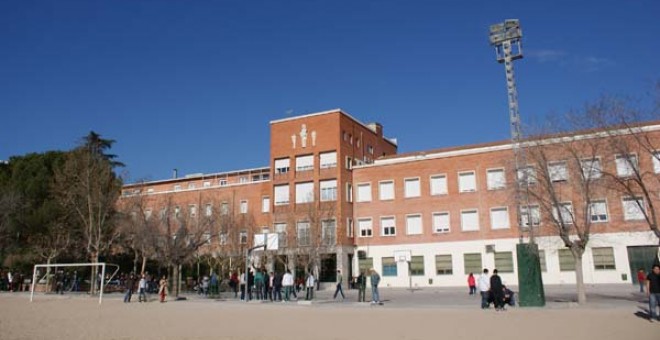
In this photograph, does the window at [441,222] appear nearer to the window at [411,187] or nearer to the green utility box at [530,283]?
the window at [411,187]

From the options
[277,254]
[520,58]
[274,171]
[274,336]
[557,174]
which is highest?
[520,58]

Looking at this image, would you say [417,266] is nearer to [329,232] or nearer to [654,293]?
[329,232]

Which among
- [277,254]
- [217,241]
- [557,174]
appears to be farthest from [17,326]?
[217,241]

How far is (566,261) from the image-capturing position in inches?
1473

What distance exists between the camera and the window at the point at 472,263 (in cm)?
4038

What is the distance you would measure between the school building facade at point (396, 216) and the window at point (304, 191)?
97 mm

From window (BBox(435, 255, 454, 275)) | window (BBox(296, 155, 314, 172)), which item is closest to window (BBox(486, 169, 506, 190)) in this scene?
window (BBox(435, 255, 454, 275))

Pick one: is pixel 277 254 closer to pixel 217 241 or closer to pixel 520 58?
pixel 217 241

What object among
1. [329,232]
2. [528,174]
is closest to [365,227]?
[329,232]

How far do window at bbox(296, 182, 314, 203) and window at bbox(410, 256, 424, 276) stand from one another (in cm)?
1041

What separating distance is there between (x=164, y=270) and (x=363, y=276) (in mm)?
31410

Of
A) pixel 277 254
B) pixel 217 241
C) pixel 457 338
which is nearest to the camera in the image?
pixel 457 338

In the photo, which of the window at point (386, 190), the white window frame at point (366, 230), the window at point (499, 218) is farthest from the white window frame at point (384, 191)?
the window at point (499, 218)

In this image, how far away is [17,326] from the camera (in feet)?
51.2
